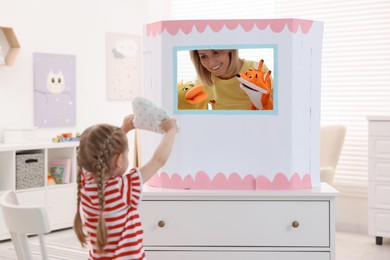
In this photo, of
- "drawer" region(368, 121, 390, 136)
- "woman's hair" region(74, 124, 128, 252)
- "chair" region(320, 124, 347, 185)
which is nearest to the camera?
"woman's hair" region(74, 124, 128, 252)

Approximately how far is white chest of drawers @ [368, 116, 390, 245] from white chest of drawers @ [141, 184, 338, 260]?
1910 millimetres

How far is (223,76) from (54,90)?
104 inches

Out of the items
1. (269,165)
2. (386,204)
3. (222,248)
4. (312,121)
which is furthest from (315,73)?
(386,204)

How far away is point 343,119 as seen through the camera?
452cm

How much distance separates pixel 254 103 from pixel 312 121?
0.68 ft

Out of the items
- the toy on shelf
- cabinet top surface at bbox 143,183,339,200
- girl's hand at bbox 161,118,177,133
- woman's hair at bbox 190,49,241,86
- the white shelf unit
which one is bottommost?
the white shelf unit

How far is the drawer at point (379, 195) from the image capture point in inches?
156

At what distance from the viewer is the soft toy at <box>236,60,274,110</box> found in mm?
2225

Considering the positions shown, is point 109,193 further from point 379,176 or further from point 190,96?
point 379,176

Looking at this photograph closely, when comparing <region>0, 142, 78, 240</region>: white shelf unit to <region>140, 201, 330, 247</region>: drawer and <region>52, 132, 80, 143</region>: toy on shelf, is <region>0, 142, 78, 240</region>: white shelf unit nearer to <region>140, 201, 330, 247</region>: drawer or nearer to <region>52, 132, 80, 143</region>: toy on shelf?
<region>52, 132, 80, 143</region>: toy on shelf

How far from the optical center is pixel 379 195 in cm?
398

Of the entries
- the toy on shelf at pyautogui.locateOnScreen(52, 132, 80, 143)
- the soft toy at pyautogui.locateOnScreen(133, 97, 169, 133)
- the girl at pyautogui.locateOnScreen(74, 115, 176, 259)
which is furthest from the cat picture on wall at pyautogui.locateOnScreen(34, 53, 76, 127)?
the girl at pyautogui.locateOnScreen(74, 115, 176, 259)

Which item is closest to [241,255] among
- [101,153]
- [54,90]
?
[101,153]

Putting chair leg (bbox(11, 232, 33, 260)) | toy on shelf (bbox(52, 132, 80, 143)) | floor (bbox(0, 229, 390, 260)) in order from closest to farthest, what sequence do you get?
chair leg (bbox(11, 232, 33, 260)) → floor (bbox(0, 229, 390, 260)) → toy on shelf (bbox(52, 132, 80, 143))
